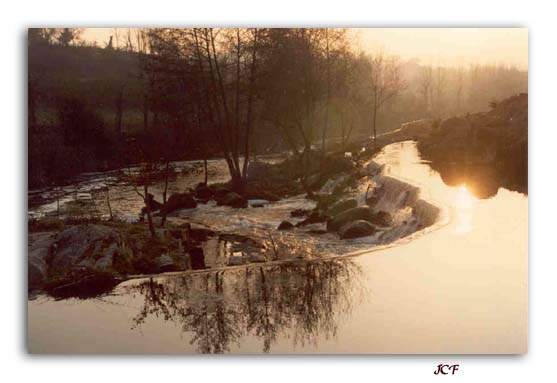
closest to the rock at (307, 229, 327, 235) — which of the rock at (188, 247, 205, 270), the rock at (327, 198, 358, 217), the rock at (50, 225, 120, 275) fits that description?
the rock at (327, 198, 358, 217)

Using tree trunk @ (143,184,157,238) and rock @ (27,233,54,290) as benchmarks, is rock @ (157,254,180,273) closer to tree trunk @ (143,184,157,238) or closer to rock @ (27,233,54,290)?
tree trunk @ (143,184,157,238)

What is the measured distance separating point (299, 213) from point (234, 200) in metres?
A: 1.02

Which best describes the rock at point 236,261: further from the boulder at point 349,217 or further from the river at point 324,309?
the boulder at point 349,217

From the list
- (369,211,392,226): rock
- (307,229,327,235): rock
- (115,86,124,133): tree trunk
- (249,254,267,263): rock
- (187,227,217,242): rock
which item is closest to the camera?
(115,86,124,133): tree trunk

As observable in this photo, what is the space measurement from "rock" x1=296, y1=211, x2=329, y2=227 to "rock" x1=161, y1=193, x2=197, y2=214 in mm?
1466

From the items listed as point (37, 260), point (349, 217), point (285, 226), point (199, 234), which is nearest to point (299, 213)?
point (285, 226)

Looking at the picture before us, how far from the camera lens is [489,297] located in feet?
20.6

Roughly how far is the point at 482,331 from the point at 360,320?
1.13 metres

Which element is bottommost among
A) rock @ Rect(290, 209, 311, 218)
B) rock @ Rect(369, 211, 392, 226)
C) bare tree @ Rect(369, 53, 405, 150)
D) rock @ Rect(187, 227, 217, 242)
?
rock @ Rect(187, 227, 217, 242)

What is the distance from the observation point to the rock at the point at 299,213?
9353 millimetres

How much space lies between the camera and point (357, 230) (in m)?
8.59

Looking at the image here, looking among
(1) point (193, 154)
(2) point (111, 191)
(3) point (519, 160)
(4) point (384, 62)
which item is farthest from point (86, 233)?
(3) point (519, 160)

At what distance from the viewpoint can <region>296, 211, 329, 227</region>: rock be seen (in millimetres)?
8952

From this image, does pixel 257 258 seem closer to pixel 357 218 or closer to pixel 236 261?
pixel 236 261
